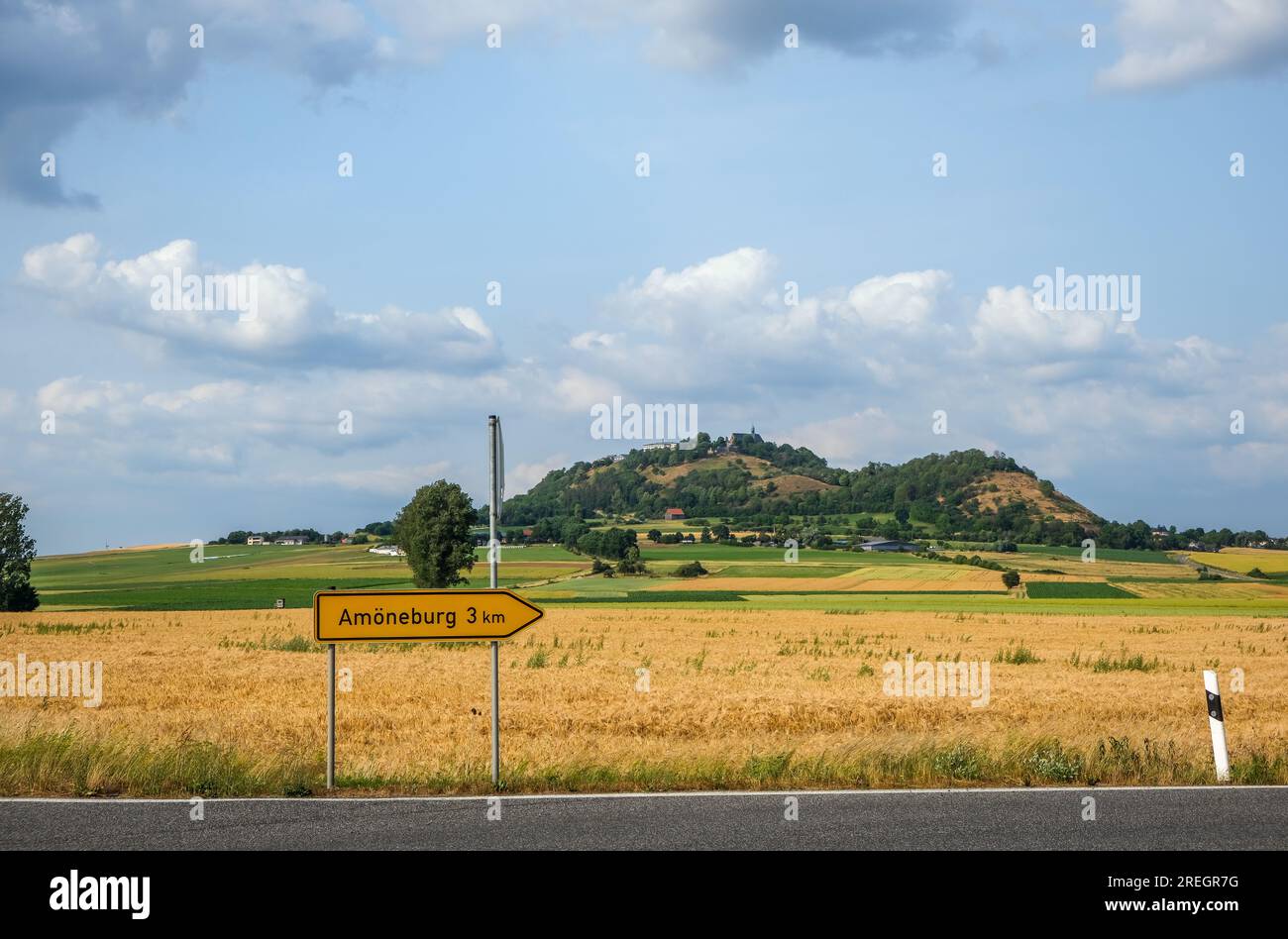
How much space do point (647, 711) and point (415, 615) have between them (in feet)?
29.3

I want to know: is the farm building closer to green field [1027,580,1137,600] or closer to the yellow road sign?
green field [1027,580,1137,600]

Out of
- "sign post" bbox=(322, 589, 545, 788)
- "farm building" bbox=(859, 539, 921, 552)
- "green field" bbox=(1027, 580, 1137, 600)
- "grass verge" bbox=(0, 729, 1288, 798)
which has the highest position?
"sign post" bbox=(322, 589, 545, 788)

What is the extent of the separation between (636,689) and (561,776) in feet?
39.4

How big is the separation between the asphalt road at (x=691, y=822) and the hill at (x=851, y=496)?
12028 centimetres

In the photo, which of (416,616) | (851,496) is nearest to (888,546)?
(851,496)

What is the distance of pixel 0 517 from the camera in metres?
78.6

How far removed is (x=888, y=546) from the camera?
126m

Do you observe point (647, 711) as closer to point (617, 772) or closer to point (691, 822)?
point (617, 772)

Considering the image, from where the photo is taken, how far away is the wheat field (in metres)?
10.4

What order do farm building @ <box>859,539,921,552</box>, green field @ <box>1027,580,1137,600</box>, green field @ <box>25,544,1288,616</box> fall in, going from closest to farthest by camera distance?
1. green field @ <box>25,544,1288,616</box>
2. green field @ <box>1027,580,1137,600</box>
3. farm building @ <box>859,539,921,552</box>

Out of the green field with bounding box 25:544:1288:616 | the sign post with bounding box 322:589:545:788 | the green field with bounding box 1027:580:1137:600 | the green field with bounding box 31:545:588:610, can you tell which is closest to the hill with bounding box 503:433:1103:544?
the green field with bounding box 25:544:1288:616

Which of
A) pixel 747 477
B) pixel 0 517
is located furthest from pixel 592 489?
pixel 0 517

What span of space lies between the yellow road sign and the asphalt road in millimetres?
1725
